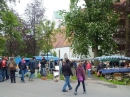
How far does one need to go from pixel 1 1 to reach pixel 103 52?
16.5 metres

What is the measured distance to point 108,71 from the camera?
23.8m

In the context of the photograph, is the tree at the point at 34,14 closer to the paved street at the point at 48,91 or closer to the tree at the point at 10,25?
the tree at the point at 10,25

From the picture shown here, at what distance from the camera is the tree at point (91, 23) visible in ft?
105

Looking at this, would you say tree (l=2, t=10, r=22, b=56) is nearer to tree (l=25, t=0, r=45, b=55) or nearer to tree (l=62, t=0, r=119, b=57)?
tree (l=25, t=0, r=45, b=55)

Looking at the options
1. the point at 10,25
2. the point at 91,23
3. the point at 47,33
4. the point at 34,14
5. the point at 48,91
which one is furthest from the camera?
the point at 34,14

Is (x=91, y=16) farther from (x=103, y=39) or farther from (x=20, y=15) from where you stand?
(x=20, y=15)

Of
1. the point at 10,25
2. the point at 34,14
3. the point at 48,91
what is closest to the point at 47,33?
the point at 10,25

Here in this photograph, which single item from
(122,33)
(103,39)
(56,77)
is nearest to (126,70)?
(56,77)

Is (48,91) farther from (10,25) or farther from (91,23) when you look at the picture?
(91,23)

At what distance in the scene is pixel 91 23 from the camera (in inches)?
1236

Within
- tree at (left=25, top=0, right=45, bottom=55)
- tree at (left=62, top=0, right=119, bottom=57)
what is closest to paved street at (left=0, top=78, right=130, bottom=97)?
tree at (left=62, top=0, right=119, bottom=57)

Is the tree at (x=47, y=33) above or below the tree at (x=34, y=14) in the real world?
below

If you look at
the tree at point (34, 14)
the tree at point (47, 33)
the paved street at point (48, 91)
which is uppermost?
the tree at point (34, 14)

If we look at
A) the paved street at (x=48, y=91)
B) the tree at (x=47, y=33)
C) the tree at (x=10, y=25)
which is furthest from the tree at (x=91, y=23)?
the paved street at (x=48, y=91)
